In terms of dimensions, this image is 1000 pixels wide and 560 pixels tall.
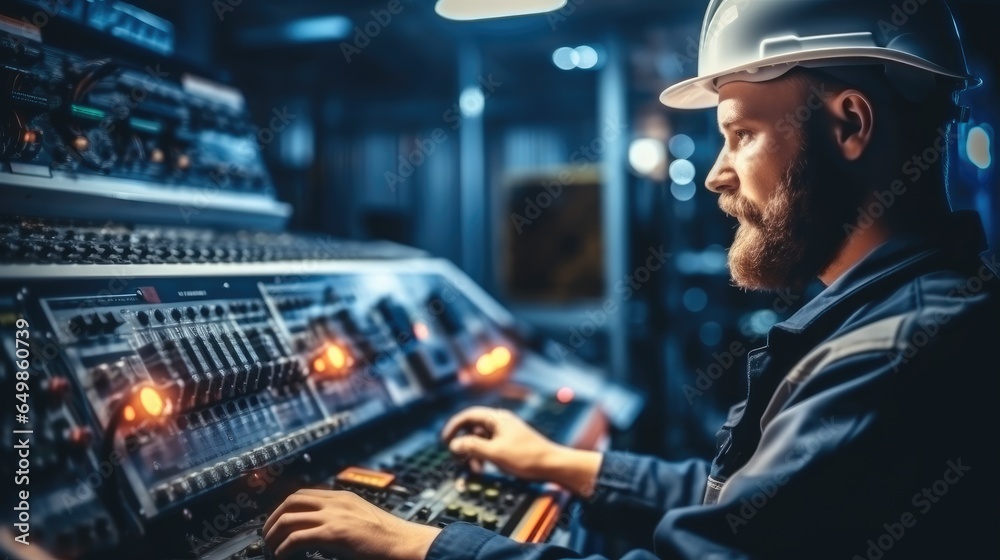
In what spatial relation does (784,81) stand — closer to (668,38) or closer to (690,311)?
(668,38)

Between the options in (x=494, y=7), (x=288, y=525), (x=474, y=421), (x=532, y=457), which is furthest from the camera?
(x=494, y=7)

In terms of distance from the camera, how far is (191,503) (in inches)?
37.5

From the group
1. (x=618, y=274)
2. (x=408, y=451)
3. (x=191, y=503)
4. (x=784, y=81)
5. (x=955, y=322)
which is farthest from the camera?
(x=618, y=274)

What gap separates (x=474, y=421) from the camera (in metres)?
1.48

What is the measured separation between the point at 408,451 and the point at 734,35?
44.7 inches

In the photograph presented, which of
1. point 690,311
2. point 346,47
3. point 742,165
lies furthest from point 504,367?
point 690,311

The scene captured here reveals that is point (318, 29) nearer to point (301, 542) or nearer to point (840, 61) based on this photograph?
point (840, 61)

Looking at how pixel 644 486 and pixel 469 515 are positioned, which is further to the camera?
pixel 644 486

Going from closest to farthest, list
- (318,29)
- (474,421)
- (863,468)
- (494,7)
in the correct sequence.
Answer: (863,468) → (474,421) → (494,7) → (318,29)

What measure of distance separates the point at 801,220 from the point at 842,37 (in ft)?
1.05

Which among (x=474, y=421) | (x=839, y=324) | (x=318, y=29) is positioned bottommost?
(x=474, y=421)

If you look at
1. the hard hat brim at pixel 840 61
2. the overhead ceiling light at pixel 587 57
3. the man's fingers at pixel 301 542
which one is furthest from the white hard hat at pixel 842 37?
the overhead ceiling light at pixel 587 57

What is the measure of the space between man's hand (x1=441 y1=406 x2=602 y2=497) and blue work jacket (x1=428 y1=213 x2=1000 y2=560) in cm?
41

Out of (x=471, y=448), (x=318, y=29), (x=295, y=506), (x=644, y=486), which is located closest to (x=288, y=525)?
(x=295, y=506)
